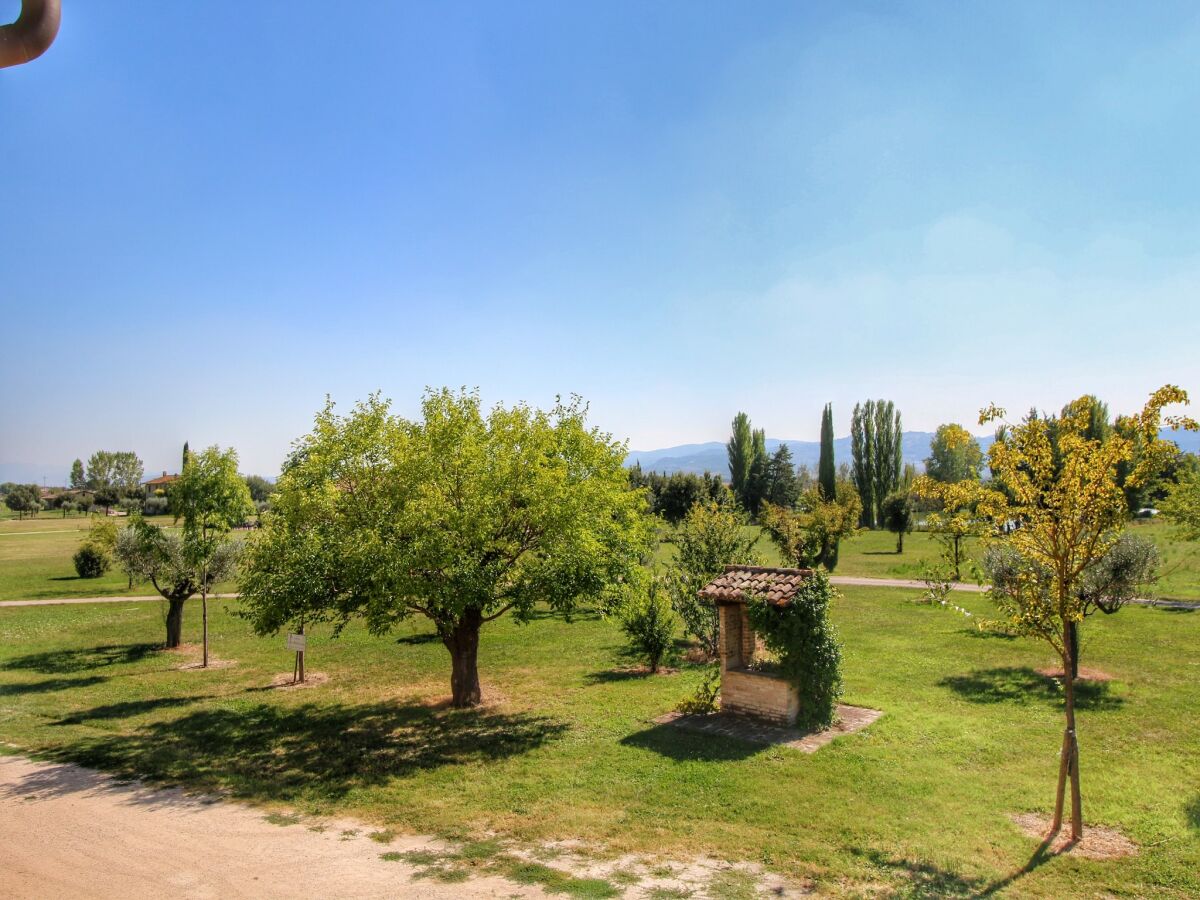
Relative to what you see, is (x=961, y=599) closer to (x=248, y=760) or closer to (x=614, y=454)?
(x=614, y=454)

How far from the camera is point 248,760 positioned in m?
11.5

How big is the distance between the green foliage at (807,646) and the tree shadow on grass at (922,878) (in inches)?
170

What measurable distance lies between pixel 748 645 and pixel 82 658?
59.8ft

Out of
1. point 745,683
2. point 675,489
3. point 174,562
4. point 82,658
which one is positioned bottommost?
point 82,658

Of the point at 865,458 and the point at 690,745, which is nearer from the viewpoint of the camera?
the point at 690,745

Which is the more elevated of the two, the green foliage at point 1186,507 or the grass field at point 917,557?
the green foliage at point 1186,507

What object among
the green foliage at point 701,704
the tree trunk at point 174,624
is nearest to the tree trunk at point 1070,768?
the green foliage at point 701,704

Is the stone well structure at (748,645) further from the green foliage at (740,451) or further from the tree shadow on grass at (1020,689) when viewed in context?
the green foliage at (740,451)

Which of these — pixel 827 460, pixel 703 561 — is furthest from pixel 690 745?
pixel 827 460

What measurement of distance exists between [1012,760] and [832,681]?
2.75 metres

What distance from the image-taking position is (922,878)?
287 inches

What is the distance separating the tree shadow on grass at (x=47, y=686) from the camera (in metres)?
16.3

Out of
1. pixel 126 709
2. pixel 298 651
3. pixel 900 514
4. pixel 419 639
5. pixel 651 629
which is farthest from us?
pixel 900 514

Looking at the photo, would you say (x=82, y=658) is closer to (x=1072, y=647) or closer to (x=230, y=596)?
(x=230, y=596)
